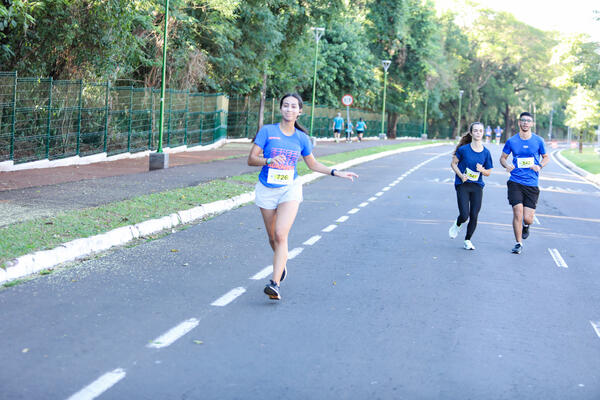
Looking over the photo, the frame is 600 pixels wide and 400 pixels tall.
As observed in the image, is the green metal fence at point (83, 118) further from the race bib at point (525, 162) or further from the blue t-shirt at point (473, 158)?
the race bib at point (525, 162)

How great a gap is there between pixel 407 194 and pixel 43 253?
1266 cm

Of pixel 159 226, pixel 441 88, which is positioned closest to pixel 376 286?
pixel 159 226

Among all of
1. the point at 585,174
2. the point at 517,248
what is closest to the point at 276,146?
the point at 517,248

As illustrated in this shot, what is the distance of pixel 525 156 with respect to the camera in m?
11.5

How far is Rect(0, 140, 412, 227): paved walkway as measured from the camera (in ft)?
42.5

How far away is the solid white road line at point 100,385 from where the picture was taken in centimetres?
466

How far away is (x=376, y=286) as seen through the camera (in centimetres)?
845

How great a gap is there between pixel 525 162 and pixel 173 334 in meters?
6.84

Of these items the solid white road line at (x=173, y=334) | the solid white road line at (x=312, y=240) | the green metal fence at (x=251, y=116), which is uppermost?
the green metal fence at (x=251, y=116)

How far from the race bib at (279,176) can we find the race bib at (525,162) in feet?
16.4

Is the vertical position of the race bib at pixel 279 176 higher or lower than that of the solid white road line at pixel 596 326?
higher

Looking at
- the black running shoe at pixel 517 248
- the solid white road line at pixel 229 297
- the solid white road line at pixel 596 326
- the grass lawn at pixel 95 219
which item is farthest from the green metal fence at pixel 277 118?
the solid white road line at pixel 596 326

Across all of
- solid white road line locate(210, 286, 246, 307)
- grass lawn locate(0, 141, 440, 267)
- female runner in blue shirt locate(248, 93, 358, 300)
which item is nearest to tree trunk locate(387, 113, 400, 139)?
grass lawn locate(0, 141, 440, 267)

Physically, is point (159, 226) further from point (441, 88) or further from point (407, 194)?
point (441, 88)
